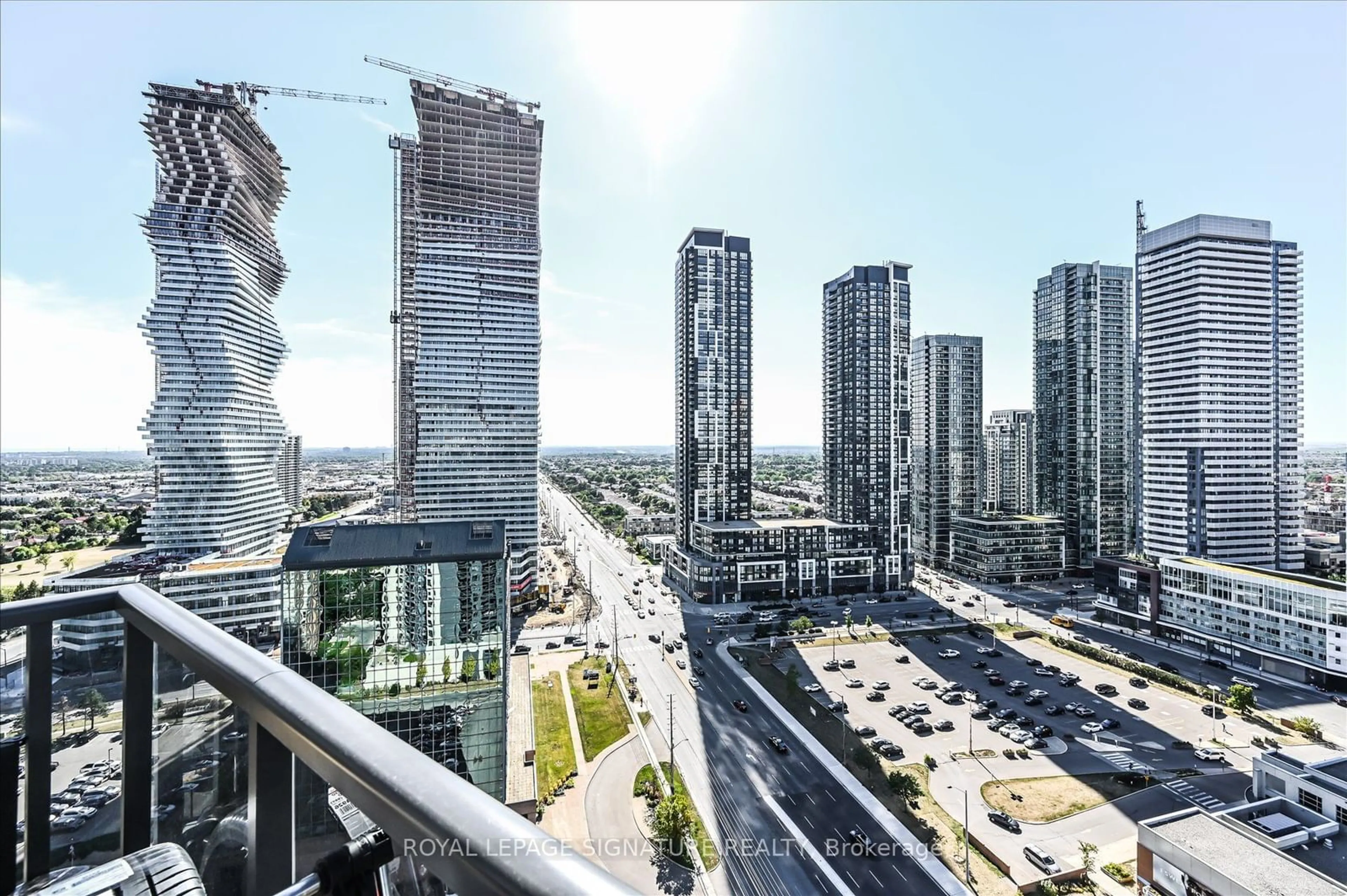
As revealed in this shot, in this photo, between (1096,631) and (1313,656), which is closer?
(1313,656)

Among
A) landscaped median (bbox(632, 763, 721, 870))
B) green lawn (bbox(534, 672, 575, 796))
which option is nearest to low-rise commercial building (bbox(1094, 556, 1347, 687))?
landscaped median (bbox(632, 763, 721, 870))

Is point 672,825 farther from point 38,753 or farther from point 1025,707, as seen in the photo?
point 1025,707

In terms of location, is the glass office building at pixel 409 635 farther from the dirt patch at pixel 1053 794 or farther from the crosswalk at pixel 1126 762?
the crosswalk at pixel 1126 762

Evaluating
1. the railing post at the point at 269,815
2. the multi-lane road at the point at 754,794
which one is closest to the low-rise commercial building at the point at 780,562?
the multi-lane road at the point at 754,794

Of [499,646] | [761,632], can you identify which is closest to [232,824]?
[499,646]

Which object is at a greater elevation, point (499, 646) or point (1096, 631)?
point (499, 646)

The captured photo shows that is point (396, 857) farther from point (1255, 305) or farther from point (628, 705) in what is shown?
point (1255, 305)

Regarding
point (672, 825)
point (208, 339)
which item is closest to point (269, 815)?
point (672, 825)
